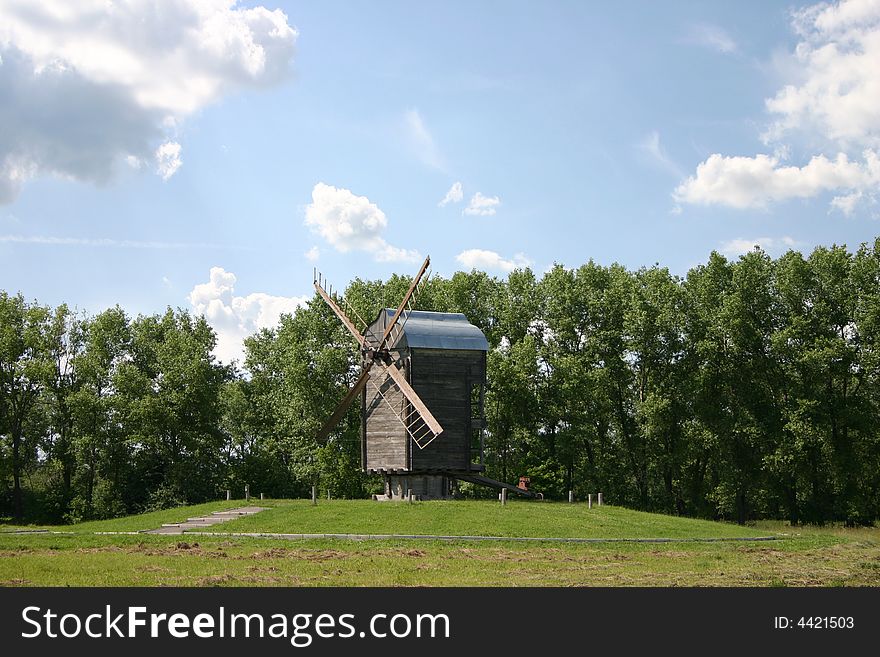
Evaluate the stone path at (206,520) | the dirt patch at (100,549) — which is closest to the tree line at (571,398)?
the stone path at (206,520)

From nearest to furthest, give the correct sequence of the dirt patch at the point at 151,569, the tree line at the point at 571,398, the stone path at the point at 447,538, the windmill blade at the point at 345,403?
the dirt patch at the point at 151,569 → the stone path at the point at 447,538 → the windmill blade at the point at 345,403 → the tree line at the point at 571,398

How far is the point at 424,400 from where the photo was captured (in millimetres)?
50438

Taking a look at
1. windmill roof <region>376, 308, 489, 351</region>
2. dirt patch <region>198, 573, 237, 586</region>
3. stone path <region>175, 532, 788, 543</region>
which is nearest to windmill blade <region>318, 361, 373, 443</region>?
windmill roof <region>376, 308, 489, 351</region>

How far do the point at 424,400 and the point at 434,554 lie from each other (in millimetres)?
19302

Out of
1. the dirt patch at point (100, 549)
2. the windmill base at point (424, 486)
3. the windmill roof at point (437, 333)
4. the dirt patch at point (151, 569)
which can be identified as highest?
the windmill roof at point (437, 333)

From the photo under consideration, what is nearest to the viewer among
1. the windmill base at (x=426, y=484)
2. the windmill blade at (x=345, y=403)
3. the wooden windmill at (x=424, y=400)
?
the wooden windmill at (x=424, y=400)

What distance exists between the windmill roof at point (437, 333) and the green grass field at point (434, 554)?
9.28 meters

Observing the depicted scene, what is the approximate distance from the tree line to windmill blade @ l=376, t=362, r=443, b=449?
11.8 metres

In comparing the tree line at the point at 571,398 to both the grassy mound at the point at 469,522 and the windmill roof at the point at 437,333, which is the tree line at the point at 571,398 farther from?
the grassy mound at the point at 469,522

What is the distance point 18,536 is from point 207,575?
1777 centimetres

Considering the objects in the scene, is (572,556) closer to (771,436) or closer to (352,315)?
(771,436)

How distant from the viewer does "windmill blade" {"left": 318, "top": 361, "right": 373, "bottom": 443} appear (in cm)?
5363

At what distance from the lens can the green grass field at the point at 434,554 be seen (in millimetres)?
25078

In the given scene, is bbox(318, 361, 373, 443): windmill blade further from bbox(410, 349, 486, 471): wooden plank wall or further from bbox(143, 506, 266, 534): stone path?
bbox(143, 506, 266, 534): stone path
